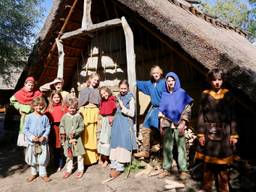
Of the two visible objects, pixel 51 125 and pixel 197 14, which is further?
pixel 197 14

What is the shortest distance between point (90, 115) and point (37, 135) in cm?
110

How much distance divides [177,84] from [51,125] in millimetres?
2389

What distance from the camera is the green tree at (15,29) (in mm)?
11383

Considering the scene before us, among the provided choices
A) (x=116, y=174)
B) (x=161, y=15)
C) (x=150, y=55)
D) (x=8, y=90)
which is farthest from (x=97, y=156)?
(x=8, y=90)

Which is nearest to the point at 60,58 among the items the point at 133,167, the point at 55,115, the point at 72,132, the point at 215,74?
the point at 55,115

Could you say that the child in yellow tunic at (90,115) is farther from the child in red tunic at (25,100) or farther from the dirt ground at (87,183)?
the child in red tunic at (25,100)

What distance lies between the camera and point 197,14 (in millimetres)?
7746

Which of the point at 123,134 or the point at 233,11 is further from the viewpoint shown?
the point at 233,11

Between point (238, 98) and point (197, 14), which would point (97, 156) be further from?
point (197, 14)

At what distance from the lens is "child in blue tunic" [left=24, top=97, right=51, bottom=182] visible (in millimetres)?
5199

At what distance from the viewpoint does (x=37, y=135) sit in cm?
520

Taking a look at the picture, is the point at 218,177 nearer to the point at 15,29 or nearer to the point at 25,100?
the point at 25,100

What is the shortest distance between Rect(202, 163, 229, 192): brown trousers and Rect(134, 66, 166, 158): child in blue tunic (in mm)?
1263

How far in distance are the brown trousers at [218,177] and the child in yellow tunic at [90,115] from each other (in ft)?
7.37
